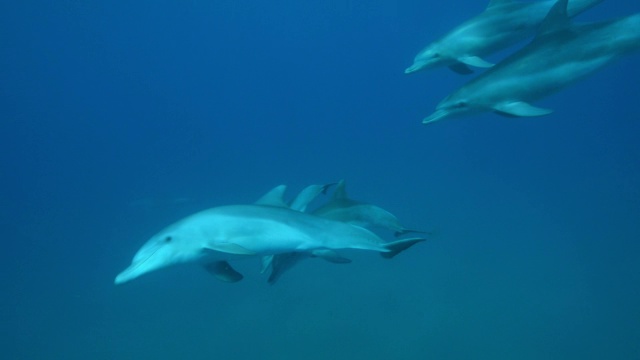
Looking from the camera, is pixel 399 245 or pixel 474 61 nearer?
pixel 399 245

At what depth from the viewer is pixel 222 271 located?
4.16 m

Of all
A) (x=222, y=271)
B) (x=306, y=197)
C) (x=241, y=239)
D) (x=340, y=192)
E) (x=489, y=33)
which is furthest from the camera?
(x=489, y=33)

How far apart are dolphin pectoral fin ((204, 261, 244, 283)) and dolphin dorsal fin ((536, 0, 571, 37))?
3.08 metres

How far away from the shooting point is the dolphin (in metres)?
3.84

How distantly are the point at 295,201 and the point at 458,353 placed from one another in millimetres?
3824

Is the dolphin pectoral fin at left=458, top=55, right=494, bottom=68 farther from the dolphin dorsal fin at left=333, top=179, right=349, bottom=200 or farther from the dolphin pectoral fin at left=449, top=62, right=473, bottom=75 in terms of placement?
the dolphin dorsal fin at left=333, top=179, right=349, bottom=200

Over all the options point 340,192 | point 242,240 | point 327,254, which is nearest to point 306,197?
point 340,192

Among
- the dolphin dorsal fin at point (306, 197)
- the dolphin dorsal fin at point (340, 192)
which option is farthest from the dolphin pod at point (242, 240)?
the dolphin dorsal fin at point (340, 192)

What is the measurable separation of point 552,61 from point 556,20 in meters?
0.31

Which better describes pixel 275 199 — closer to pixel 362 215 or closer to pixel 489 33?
pixel 362 215

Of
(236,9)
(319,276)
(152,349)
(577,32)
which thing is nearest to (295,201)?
(577,32)

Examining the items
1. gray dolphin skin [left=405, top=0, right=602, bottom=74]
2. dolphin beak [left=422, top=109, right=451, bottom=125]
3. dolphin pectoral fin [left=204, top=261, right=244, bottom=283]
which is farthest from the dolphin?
gray dolphin skin [left=405, top=0, right=602, bottom=74]

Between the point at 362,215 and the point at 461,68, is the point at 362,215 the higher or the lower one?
the lower one

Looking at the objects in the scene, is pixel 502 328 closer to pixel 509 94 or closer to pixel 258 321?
pixel 258 321
